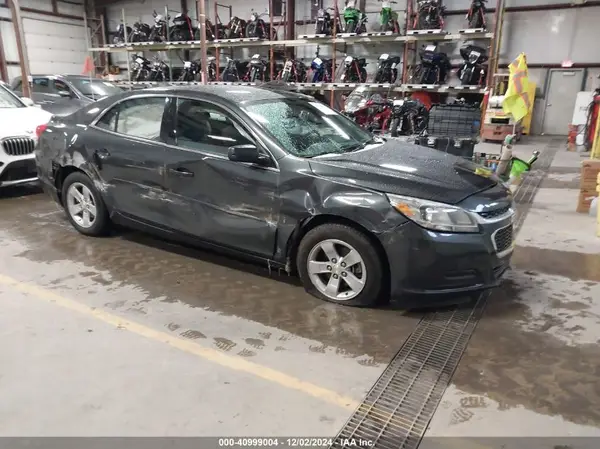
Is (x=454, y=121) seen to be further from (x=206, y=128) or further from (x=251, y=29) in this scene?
(x=251, y=29)

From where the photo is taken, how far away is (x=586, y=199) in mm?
5570

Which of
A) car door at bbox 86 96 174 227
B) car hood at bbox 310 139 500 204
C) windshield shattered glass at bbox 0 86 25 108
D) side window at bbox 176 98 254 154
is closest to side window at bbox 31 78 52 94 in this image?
windshield shattered glass at bbox 0 86 25 108

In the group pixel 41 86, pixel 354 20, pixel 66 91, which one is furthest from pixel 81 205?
pixel 354 20

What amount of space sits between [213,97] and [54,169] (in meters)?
1.96

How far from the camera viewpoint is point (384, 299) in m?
3.19

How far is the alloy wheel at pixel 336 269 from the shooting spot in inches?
122

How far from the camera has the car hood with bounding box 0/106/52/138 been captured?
5.71m

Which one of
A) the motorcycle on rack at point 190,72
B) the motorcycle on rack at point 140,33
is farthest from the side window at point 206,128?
the motorcycle on rack at point 140,33

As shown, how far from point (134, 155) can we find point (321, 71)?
35.5 feet

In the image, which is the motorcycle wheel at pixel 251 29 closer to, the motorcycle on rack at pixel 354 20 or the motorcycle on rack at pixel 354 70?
the motorcycle on rack at pixel 354 20

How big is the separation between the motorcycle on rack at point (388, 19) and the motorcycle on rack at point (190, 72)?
6245mm

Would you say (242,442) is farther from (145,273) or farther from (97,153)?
(97,153)

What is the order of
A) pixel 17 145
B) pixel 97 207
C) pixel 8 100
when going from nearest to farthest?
pixel 97 207, pixel 17 145, pixel 8 100

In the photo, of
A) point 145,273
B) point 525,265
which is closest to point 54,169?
point 145,273
